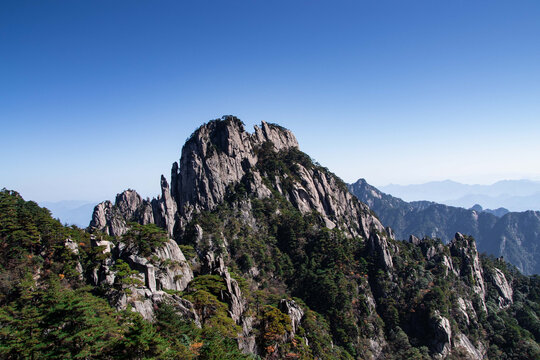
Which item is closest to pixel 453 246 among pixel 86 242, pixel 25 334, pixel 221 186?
pixel 221 186

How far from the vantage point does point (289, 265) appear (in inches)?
3120

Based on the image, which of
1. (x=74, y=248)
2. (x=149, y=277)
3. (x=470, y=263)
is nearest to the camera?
(x=149, y=277)

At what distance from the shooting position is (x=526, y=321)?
81.1 m

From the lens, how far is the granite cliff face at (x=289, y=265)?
1610 inches

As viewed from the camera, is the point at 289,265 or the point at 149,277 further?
the point at 289,265

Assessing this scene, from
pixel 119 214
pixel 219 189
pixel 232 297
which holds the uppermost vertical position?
pixel 219 189

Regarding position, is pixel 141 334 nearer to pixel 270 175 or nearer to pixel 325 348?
pixel 325 348

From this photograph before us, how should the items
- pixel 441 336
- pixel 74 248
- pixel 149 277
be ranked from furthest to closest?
pixel 441 336 < pixel 74 248 < pixel 149 277

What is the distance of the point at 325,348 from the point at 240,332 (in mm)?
21076

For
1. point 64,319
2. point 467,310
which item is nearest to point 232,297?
point 64,319

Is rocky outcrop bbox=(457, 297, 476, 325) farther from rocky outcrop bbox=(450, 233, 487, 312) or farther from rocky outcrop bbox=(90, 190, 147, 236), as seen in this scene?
rocky outcrop bbox=(90, 190, 147, 236)

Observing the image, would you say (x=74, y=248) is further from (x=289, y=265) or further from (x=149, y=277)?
(x=289, y=265)

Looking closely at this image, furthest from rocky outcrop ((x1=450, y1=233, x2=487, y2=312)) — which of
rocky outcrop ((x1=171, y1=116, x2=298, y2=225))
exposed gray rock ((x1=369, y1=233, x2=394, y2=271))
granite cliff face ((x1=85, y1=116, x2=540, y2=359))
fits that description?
rocky outcrop ((x1=171, y1=116, x2=298, y2=225))

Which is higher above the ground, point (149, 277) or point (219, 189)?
point (219, 189)
